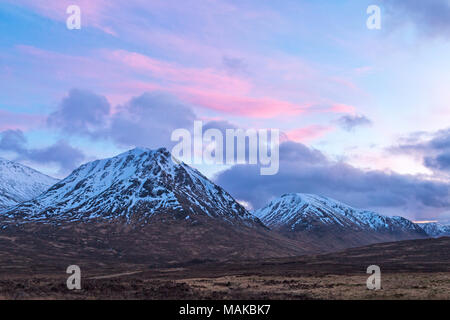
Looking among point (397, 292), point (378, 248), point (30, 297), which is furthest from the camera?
point (378, 248)
